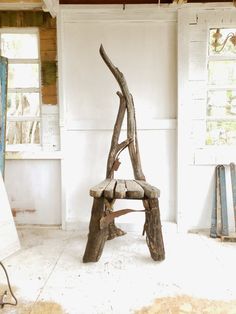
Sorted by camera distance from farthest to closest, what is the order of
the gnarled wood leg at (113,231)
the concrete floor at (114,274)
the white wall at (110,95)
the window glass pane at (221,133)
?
the window glass pane at (221,133) → the white wall at (110,95) → the gnarled wood leg at (113,231) → the concrete floor at (114,274)

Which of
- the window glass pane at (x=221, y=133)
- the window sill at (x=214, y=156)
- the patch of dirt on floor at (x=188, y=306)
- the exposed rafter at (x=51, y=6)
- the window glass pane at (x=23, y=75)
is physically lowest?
the patch of dirt on floor at (x=188, y=306)

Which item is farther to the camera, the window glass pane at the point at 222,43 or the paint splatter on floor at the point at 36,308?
the window glass pane at the point at 222,43

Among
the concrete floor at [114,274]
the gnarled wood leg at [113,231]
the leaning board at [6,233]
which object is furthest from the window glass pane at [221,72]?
the leaning board at [6,233]

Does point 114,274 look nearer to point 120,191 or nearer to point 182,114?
point 120,191

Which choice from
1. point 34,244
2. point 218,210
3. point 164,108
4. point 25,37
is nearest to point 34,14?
point 25,37

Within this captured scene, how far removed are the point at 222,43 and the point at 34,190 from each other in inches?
100

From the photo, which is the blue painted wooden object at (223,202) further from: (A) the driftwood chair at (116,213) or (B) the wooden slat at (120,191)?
(B) the wooden slat at (120,191)

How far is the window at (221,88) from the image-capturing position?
3.04 m

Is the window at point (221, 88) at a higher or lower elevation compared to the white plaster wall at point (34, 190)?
higher

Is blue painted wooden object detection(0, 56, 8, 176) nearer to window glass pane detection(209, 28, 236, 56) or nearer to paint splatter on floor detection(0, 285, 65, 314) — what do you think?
paint splatter on floor detection(0, 285, 65, 314)

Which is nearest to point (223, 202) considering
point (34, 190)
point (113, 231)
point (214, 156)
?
point (214, 156)

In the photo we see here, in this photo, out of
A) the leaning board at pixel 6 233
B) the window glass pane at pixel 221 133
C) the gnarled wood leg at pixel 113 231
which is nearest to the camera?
the leaning board at pixel 6 233

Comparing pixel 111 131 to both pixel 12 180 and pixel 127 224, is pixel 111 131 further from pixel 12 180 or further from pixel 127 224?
pixel 12 180

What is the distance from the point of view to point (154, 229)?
2.36 m
